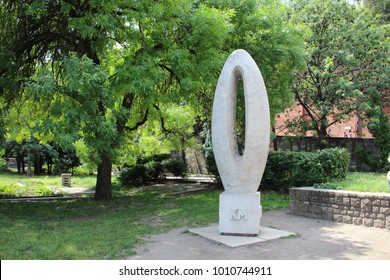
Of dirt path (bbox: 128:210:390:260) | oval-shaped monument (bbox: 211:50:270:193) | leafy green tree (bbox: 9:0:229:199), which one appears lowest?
dirt path (bbox: 128:210:390:260)

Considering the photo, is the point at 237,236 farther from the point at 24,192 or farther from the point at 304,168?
the point at 24,192

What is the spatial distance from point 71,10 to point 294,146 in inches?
649

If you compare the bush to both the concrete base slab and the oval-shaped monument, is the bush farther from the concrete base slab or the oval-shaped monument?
the oval-shaped monument

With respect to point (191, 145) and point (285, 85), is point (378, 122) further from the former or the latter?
point (191, 145)

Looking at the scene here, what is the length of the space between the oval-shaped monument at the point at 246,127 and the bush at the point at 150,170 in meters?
13.2

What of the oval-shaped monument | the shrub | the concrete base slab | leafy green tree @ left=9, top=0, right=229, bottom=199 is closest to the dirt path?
the concrete base slab

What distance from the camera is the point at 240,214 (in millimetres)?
7695

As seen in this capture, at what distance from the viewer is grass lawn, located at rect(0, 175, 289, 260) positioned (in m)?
6.88

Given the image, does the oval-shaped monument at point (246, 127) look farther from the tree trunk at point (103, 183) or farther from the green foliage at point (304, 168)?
the tree trunk at point (103, 183)

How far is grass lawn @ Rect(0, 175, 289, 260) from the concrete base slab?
3.45 feet

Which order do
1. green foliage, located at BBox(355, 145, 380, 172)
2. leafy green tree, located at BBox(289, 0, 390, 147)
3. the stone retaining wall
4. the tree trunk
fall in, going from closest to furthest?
the stone retaining wall < the tree trunk < leafy green tree, located at BBox(289, 0, 390, 147) < green foliage, located at BBox(355, 145, 380, 172)

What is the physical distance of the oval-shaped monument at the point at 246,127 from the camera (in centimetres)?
768

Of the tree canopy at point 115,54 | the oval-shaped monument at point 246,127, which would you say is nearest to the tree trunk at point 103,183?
the tree canopy at point 115,54

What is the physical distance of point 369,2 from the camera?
29500mm
